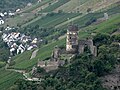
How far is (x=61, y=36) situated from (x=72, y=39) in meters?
43.5

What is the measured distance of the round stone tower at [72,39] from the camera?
237ft

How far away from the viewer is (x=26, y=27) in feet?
462

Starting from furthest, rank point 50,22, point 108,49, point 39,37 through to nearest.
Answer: point 50,22
point 39,37
point 108,49

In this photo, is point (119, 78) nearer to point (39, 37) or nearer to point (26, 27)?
point (39, 37)

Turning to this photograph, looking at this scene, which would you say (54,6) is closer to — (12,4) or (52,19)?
(52,19)

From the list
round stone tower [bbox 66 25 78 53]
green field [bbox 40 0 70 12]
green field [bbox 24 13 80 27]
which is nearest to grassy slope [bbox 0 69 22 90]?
round stone tower [bbox 66 25 78 53]

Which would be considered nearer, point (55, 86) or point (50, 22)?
point (55, 86)

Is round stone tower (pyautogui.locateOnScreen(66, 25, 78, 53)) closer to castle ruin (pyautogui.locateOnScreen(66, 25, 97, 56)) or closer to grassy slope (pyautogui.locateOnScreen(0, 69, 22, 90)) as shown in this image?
castle ruin (pyautogui.locateOnScreen(66, 25, 97, 56))

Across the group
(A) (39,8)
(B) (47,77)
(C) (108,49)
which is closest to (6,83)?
(B) (47,77)

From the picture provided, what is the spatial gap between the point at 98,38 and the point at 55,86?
13.1 meters

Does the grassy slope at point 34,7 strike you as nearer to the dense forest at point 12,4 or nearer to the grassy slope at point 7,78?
A: the dense forest at point 12,4

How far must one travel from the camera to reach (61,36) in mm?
115938

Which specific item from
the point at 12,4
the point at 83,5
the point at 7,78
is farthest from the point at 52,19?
the point at 7,78

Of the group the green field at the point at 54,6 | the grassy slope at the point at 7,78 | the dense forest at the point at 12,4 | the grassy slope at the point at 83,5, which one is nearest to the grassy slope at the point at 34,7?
the green field at the point at 54,6
